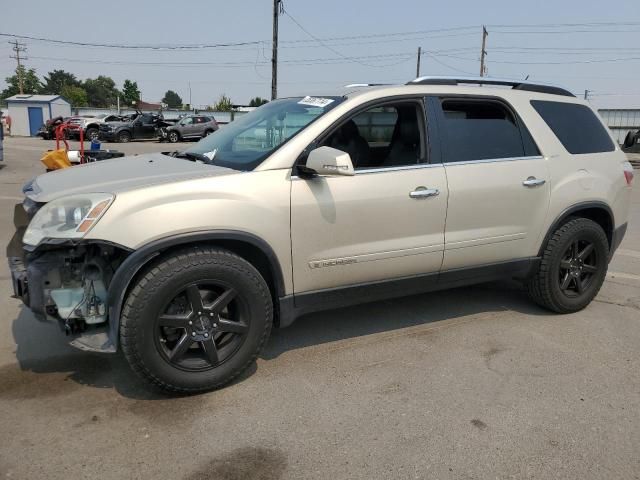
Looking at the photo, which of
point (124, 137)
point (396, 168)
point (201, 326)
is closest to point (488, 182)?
point (396, 168)

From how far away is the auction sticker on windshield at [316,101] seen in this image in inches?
141

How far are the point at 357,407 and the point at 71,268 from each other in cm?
176

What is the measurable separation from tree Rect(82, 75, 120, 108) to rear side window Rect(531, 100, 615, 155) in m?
123

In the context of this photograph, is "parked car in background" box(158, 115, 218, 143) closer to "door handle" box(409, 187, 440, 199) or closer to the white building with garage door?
the white building with garage door

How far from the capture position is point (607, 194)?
4512 millimetres

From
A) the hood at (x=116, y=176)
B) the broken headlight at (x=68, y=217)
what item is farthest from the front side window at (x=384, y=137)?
the broken headlight at (x=68, y=217)

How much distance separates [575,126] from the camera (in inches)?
177

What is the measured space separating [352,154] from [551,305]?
7.03 feet

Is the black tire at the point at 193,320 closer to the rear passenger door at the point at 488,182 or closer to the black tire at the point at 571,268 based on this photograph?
the rear passenger door at the point at 488,182

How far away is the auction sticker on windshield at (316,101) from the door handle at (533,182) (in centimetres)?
160

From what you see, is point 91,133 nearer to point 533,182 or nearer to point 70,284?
point 70,284

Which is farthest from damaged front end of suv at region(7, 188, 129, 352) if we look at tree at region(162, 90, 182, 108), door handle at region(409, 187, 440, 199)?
tree at region(162, 90, 182, 108)

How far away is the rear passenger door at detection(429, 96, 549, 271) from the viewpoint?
3795 millimetres

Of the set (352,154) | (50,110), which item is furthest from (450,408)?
(50,110)
